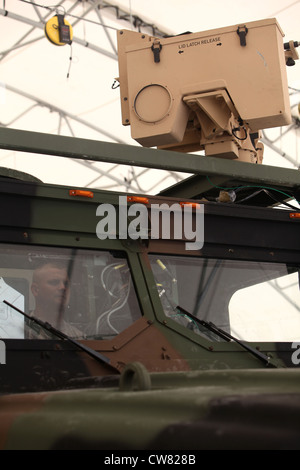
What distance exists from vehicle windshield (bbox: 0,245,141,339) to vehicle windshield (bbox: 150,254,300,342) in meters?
0.26

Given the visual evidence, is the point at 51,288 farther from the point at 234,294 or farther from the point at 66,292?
the point at 234,294

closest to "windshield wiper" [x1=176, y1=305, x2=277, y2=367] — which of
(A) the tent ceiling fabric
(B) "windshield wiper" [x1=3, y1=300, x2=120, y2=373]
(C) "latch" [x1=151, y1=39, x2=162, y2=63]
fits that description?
(B) "windshield wiper" [x1=3, y1=300, x2=120, y2=373]

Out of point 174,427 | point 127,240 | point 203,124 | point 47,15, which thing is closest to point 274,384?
point 174,427

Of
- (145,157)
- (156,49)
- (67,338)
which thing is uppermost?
(156,49)

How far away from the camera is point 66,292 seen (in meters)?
4.39

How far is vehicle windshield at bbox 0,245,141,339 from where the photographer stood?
13.9 ft

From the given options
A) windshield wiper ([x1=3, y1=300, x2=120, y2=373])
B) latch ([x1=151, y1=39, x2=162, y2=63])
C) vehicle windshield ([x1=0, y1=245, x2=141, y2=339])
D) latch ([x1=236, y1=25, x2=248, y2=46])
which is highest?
latch ([x1=236, y1=25, x2=248, y2=46])

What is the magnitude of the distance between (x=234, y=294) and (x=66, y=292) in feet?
3.59

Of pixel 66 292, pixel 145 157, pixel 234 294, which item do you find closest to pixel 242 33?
pixel 145 157

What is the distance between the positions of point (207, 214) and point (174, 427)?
2848 millimetres

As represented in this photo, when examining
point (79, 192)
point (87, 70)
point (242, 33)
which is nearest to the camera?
point (79, 192)

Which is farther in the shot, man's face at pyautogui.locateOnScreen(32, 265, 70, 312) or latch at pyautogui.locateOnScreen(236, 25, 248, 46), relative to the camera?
latch at pyautogui.locateOnScreen(236, 25, 248, 46)

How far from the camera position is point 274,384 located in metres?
2.38

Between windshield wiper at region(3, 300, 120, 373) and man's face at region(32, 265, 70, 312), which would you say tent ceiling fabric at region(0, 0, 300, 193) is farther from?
windshield wiper at region(3, 300, 120, 373)
